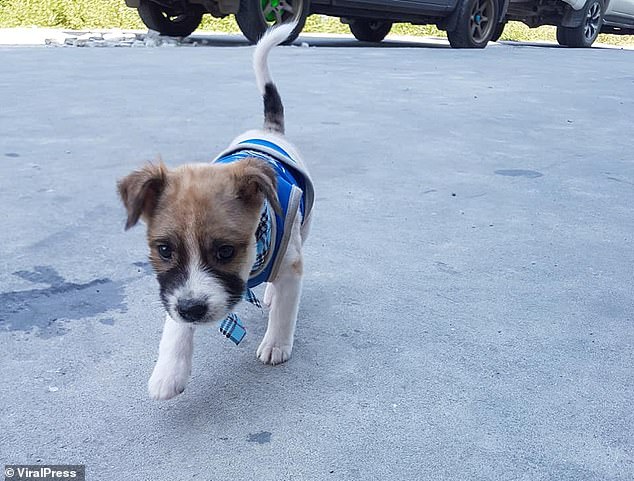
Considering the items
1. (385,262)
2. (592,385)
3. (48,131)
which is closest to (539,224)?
(385,262)

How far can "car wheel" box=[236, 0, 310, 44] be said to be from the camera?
970cm

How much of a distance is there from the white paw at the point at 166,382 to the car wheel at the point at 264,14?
27.3 feet

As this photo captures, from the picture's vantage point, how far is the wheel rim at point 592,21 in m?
14.3

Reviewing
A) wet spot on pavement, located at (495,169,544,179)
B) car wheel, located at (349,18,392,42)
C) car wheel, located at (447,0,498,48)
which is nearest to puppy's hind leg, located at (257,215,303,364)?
wet spot on pavement, located at (495,169,544,179)

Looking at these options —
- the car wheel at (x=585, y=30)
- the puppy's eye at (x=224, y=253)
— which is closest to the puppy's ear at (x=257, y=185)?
the puppy's eye at (x=224, y=253)

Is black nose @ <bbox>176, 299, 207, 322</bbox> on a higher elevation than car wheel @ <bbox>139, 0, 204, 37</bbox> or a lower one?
higher

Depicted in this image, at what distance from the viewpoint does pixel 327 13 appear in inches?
438

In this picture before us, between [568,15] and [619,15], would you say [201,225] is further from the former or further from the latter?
[619,15]

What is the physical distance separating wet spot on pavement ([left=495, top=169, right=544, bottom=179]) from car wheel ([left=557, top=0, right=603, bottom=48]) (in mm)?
11169

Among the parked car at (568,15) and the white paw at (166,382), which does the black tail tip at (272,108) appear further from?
the parked car at (568,15)

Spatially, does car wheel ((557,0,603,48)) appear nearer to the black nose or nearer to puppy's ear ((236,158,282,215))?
puppy's ear ((236,158,282,215))

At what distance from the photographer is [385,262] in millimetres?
2957

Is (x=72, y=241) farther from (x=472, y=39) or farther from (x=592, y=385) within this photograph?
(x=472, y=39)

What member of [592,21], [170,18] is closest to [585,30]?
[592,21]
